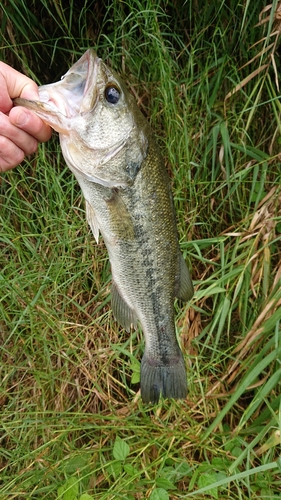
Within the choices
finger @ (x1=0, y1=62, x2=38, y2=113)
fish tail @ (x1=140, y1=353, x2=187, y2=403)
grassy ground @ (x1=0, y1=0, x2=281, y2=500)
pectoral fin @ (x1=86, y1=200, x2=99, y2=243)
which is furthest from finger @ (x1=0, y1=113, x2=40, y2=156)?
fish tail @ (x1=140, y1=353, x2=187, y2=403)

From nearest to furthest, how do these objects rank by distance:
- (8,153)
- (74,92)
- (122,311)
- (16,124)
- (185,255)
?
(74,92), (16,124), (8,153), (122,311), (185,255)

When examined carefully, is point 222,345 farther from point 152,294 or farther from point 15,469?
point 15,469

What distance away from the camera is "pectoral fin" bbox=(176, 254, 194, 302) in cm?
179

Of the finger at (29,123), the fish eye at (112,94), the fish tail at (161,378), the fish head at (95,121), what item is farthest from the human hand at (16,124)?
the fish tail at (161,378)

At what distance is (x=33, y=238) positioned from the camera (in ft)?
9.00

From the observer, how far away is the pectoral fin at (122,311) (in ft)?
5.95

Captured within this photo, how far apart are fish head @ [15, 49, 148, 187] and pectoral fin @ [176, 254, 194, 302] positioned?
16.1 inches

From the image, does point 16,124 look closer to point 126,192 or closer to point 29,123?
point 29,123

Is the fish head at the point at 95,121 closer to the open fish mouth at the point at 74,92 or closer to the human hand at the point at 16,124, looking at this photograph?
the open fish mouth at the point at 74,92

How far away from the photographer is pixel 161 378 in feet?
6.23

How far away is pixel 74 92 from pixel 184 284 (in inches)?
31.7

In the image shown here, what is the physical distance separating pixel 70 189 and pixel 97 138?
3.80ft

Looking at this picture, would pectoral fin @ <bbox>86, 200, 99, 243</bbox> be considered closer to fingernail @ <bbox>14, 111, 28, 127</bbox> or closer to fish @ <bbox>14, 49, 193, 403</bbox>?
fish @ <bbox>14, 49, 193, 403</bbox>

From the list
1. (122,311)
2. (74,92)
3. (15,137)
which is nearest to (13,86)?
(15,137)
